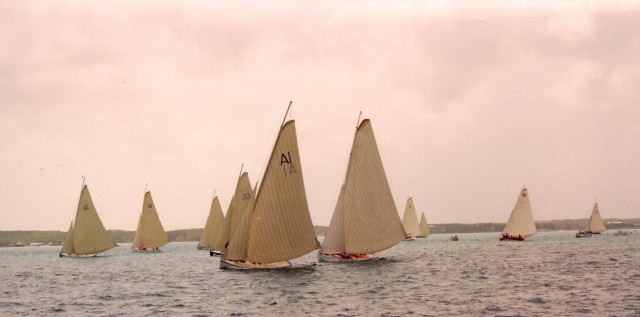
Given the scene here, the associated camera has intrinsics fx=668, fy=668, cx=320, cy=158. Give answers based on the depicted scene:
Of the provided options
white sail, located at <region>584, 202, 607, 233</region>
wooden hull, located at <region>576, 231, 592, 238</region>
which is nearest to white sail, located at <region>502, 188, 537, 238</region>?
wooden hull, located at <region>576, 231, 592, 238</region>

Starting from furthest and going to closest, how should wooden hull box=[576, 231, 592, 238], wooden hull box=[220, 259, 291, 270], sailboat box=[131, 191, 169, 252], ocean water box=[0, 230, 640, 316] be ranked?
wooden hull box=[576, 231, 592, 238]
sailboat box=[131, 191, 169, 252]
wooden hull box=[220, 259, 291, 270]
ocean water box=[0, 230, 640, 316]

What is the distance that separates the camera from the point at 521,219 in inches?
4956

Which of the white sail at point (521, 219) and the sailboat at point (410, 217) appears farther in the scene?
the sailboat at point (410, 217)

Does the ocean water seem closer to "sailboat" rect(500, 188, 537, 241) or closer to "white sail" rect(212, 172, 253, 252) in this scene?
"white sail" rect(212, 172, 253, 252)

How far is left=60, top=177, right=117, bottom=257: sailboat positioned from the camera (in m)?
94.8


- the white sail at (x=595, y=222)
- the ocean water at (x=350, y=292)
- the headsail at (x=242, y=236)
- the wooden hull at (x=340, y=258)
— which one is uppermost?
the white sail at (x=595, y=222)

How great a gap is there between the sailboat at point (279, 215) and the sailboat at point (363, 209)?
9.56 m

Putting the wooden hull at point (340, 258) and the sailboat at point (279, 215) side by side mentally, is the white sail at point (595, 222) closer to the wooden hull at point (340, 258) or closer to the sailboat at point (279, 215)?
the wooden hull at point (340, 258)

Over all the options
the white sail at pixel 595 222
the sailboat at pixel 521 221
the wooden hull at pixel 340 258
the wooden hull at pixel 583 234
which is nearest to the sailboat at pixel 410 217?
the sailboat at pixel 521 221

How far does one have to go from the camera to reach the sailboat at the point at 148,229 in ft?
374

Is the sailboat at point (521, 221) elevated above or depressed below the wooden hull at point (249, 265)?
above

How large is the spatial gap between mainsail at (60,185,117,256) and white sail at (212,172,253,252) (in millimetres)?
24148

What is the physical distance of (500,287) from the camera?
46781 millimetres

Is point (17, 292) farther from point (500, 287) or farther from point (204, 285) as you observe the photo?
point (500, 287)
